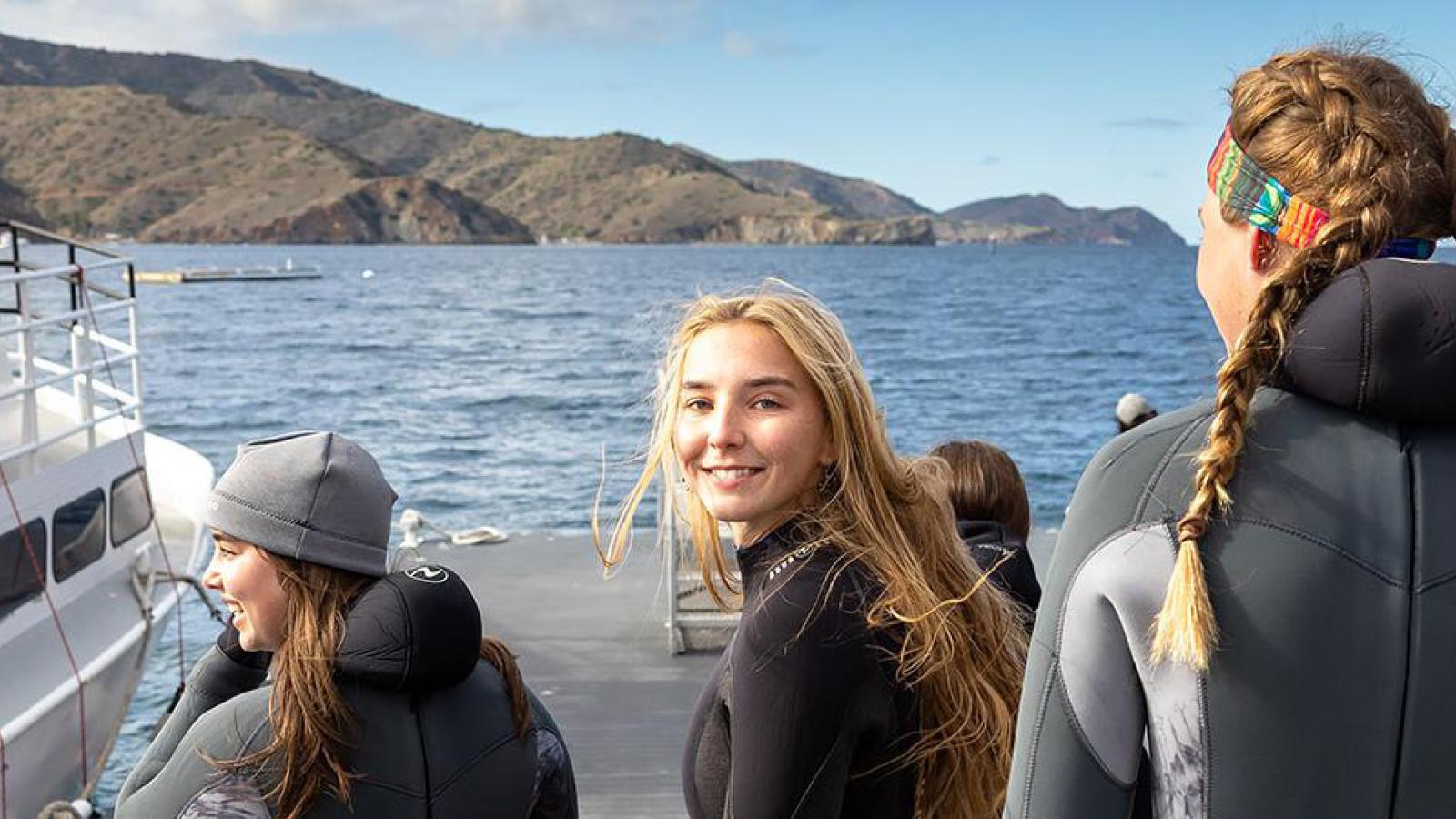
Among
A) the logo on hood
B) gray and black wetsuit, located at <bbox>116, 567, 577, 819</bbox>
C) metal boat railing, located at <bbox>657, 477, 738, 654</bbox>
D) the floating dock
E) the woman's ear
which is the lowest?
the floating dock

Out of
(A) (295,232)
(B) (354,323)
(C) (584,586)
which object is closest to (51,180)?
(A) (295,232)

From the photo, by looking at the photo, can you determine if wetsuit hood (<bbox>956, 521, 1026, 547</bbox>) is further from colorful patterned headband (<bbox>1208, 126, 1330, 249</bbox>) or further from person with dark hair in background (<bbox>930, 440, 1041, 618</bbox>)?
colorful patterned headband (<bbox>1208, 126, 1330, 249</bbox>)

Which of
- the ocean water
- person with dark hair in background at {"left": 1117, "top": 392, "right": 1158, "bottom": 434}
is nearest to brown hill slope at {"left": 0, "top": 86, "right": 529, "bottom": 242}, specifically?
the ocean water

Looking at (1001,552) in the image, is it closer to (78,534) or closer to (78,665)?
(78,665)

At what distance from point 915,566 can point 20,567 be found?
7.30 m

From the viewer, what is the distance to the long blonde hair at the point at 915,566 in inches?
91.5

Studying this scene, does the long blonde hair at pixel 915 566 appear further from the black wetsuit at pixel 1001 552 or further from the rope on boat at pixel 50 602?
the rope on boat at pixel 50 602

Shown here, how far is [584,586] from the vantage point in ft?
34.4

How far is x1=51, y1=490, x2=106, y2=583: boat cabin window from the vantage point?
8.89m

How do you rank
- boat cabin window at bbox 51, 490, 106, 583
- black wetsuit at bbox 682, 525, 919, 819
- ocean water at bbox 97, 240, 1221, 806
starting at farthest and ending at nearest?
ocean water at bbox 97, 240, 1221, 806, boat cabin window at bbox 51, 490, 106, 583, black wetsuit at bbox 682, 525, 919, 819

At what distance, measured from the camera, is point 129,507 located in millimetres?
10094

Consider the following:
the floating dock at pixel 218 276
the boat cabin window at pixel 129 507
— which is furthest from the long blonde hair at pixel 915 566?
the floating dock at pixel 218 276

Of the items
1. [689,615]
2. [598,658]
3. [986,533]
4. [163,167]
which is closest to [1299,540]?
[986,533]

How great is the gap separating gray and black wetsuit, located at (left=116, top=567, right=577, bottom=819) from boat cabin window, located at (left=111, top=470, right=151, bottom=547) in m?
7.95
